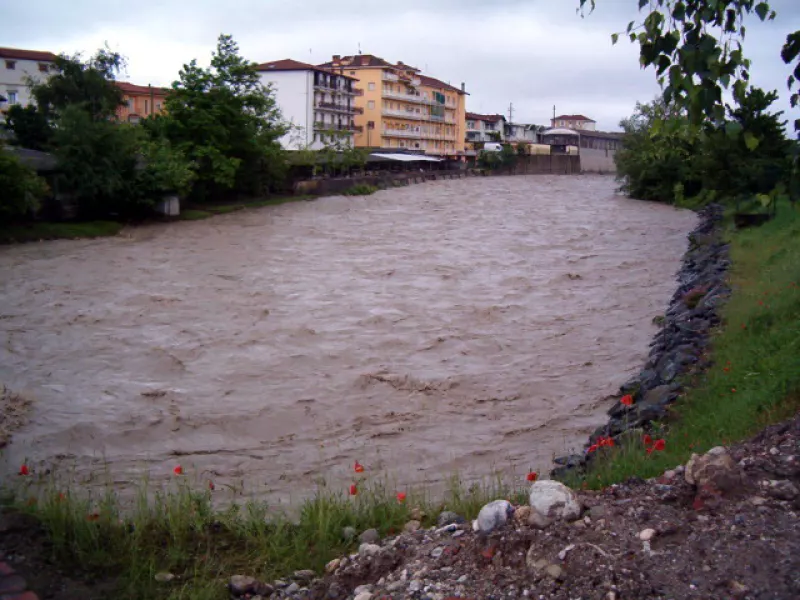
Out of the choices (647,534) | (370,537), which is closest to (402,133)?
(370,537)

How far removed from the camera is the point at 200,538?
515 cm

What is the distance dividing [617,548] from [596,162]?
97.3m

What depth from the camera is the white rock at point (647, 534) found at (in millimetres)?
3641

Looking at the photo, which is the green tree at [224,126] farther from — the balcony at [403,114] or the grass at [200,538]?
the balcony at [403,114]

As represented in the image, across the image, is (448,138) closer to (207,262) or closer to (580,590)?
(207,262)

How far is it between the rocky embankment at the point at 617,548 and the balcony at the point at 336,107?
2742 inches

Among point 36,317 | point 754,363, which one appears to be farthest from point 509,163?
point 754,363

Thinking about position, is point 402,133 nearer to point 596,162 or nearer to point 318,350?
point 596,162

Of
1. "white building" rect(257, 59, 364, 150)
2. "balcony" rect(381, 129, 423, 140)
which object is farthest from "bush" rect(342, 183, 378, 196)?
"balcony" rect(381, 129, 423, 140)

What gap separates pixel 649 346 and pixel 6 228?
69.6 feet

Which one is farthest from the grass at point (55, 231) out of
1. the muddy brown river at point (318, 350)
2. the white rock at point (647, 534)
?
the white rock at point (647, 534)

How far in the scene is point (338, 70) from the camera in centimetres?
8731

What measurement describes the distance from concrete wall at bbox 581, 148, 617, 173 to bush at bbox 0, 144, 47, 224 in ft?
250

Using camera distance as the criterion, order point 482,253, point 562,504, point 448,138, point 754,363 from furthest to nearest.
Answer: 1. point 448,138
2. point 482,253
3. point 754,363
4. point 562,504
